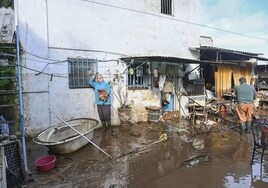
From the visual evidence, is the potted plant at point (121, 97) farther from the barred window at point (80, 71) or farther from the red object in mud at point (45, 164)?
the red object in mud at point (45, 164)

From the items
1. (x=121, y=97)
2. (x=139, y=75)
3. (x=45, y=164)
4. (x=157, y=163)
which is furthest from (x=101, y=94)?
(x=45, y=164)

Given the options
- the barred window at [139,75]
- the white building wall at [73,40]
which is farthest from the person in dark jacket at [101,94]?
the barred window at [139,75]

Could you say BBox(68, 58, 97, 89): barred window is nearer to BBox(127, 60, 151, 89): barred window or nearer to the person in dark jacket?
the person in dark jacket

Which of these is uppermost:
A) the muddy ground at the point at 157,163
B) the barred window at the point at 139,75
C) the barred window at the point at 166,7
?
the barred window at the point at 166,7

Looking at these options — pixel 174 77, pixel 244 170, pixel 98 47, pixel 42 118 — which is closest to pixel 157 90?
pixel 174 77

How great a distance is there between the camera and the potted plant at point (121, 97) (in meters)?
10.6

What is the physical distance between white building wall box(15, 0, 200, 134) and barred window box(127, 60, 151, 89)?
577mm

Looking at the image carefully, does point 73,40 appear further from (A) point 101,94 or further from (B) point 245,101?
(B) point 245,101

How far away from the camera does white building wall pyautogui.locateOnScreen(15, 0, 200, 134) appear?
845 centimetres

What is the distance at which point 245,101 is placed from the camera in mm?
9539

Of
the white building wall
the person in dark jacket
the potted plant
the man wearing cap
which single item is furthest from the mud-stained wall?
the man wearing cap

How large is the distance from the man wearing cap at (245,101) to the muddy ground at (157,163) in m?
0.57

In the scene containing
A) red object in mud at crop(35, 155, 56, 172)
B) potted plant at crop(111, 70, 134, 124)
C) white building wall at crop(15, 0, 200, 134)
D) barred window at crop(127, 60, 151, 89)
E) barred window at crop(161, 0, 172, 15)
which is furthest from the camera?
barred window at crop(161, 0, 172, 15)

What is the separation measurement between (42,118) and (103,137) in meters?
2.26
